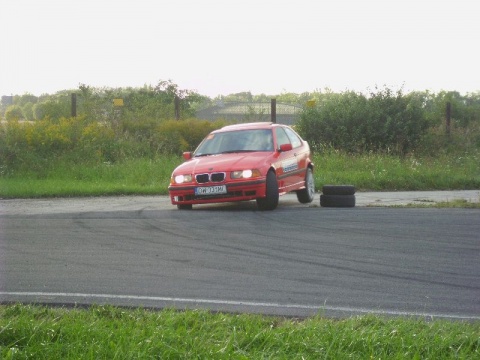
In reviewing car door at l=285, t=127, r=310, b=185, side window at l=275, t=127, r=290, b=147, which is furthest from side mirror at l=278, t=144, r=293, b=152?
car door at l=285, t=127, r=310, b=185

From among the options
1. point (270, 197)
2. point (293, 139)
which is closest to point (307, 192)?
point (293, 139)

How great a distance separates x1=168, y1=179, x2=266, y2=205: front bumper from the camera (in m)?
14.5

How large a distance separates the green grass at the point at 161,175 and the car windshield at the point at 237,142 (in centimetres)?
347

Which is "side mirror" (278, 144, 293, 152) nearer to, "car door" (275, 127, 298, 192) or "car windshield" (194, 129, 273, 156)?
"car door" (275, 127, 298, 192)

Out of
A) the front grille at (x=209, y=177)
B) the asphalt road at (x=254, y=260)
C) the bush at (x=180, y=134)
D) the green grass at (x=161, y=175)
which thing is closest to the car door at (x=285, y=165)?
the front grille at (x=209, y=177)

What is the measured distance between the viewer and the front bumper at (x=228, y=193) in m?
14.5

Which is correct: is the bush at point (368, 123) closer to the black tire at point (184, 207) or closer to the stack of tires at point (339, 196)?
the stack of tires at point (339, 196)

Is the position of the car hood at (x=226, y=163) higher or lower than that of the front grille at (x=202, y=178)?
higher

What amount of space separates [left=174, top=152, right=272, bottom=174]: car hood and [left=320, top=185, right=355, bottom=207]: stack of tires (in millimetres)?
1230

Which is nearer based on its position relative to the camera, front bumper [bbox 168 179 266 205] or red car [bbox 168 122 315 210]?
front bumper [bbox 168 179 266 205]

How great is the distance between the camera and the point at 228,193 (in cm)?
1464

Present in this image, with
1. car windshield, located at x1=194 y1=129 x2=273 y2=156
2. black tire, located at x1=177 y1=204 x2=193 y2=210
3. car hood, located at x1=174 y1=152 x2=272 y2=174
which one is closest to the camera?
car hood, located at x1=174 y1=152 x2=272 y2=174

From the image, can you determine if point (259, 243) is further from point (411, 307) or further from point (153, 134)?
point (153, 134)

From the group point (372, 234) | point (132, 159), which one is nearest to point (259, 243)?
point (372, 234)
